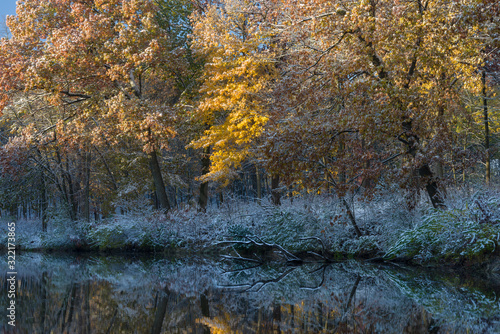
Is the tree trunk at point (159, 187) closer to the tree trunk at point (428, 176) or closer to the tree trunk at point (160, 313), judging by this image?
the tree trunk at point (428, 176)

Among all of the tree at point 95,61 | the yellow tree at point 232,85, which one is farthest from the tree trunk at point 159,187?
the yellow tree at point 232,85

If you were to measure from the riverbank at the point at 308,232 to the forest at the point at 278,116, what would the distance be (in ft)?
0.17

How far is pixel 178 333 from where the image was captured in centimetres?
473

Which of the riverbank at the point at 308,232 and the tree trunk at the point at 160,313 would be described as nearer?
the tree trunk at the point at 160,313

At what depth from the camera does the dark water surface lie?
16.3 ft

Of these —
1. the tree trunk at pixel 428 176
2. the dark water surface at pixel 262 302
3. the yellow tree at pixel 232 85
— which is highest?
the yellow tree at pixel 232 85

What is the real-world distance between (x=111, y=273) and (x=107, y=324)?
18.0ft


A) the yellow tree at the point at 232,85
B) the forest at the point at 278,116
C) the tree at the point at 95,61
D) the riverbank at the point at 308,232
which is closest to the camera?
the riverbank at the point at 308,232

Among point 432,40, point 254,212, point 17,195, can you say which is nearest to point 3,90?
point 17,195

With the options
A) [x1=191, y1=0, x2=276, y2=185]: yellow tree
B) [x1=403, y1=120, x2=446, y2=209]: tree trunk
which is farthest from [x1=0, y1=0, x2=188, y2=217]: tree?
[x1=403, y1=120, x2=446, y2=209]: tree trunk

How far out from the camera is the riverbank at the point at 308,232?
9.08 meters

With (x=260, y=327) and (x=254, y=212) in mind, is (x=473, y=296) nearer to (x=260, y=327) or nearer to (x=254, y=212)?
(x=260, y=327)

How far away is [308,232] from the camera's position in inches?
480

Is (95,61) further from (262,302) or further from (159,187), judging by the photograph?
(262,302)
